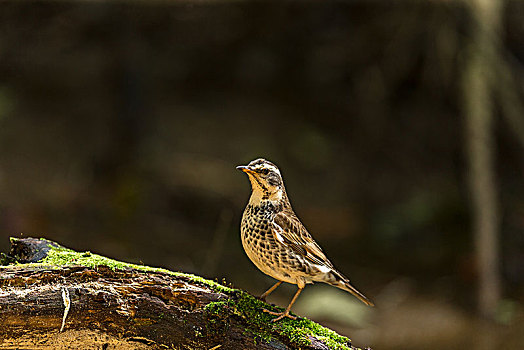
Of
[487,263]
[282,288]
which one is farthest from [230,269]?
[487,263]

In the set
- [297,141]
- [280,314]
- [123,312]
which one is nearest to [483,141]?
[297,141]

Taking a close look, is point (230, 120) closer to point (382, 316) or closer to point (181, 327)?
point (382, 316)

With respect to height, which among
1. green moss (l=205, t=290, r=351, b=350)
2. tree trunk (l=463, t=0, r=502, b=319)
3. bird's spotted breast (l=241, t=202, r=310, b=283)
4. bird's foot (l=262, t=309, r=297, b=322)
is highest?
tree trunk (l=463, t=0, r=502, b=319)

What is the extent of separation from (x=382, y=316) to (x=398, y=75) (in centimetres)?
471

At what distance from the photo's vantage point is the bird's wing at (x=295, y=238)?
2.81 metres

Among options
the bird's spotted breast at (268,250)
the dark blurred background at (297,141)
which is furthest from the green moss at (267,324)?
the dark blurred background at (297,141)

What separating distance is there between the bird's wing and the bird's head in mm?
111

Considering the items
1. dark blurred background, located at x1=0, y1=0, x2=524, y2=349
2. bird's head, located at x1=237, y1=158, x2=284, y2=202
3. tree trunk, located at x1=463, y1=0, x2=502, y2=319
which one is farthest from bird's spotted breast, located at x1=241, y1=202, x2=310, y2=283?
tree trunk, located at x1=463, y1=0, x2=502, y2=319

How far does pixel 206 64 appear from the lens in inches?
450

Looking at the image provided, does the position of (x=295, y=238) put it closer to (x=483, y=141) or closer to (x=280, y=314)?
(x=280, y=314)

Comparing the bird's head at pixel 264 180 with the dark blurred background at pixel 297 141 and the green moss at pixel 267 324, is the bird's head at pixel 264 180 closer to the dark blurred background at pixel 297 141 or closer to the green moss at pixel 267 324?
the green moss at pixel 267 324

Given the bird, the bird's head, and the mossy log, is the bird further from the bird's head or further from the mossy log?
the mossy log

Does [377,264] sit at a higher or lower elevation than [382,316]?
higher

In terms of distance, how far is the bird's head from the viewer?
285 centimetres
